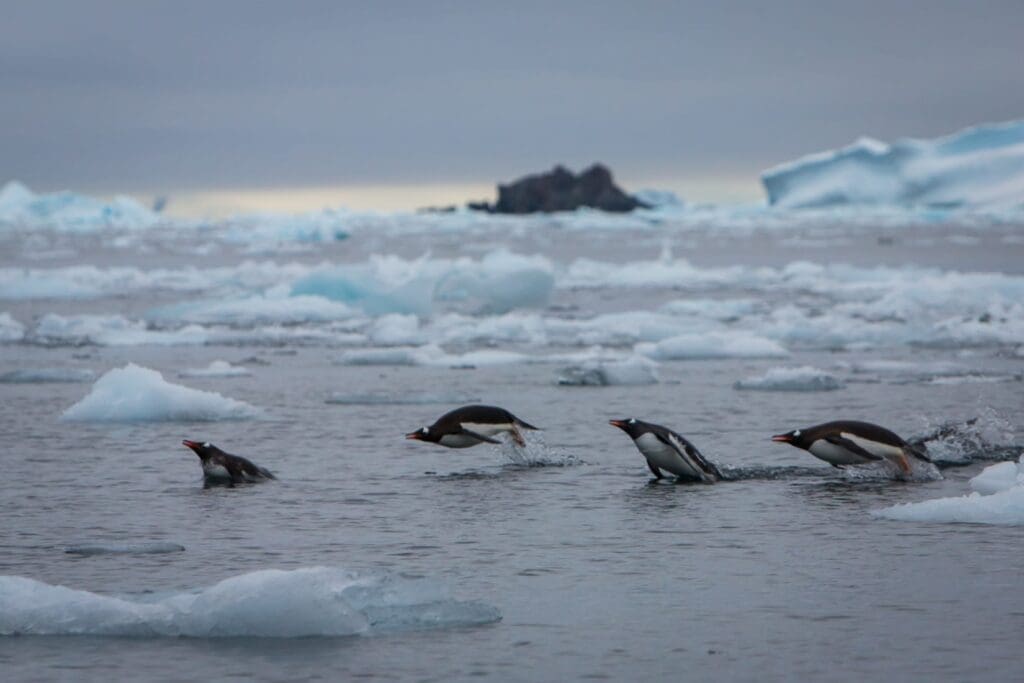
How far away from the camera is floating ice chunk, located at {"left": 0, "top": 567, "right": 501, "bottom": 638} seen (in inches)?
216

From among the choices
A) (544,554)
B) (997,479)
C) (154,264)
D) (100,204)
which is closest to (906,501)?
(997,479)

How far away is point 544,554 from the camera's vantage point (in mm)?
6789

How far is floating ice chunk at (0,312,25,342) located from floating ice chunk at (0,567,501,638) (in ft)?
46.2

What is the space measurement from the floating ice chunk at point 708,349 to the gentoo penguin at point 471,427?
23.4 ft

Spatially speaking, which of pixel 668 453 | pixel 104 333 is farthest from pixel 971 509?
pixel 104 333

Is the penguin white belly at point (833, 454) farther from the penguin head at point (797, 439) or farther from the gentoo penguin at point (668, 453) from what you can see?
the gentoo penguin at point (668, 453)

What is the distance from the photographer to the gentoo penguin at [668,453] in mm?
8617

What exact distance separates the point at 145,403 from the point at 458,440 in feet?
9.85

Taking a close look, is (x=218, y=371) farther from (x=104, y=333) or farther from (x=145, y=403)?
(x=104, y=333)

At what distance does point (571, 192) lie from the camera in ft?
355

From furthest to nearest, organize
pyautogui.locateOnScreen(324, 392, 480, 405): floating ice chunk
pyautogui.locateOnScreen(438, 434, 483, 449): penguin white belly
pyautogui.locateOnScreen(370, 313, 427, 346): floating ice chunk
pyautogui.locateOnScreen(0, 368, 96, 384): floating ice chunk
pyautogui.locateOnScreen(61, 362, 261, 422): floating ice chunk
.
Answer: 1. pyautogui.locateOnScreen(370, 313, 427, 346): floating ice chunk
2. pyautogui.locateOnScreen(0, 368, 96, 384): floating ice chunk
3. pyautogui.locateOnScreen(324, 392, 480, 405): floating ice chunk
4. pyautogui.locateOnScreen(61, 362, 261, 422): floating ice chunk
5. pyautogui.locateOnScreen(438, 434, 483, 449): penguin white belly

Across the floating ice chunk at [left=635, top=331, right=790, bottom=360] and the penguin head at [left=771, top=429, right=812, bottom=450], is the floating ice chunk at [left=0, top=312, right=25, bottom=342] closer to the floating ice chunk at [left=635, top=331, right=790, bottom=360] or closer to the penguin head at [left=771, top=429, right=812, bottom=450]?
the floating ice chunk at [left=635, top=331, right=790, bottom=360]

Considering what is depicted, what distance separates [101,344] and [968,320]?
9.96 metres

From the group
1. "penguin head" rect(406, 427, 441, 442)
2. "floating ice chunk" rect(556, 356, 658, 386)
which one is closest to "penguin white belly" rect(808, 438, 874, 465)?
"penguin head" rect(406, 427, 441, 442)
